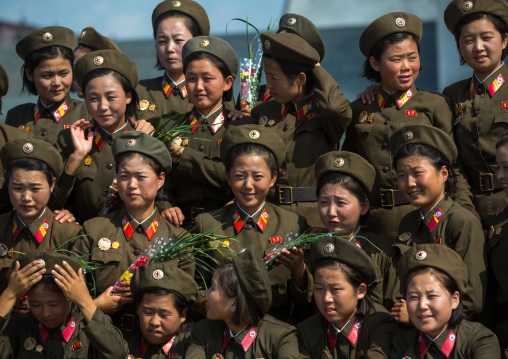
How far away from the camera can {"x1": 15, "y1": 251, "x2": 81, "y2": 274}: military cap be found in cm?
646

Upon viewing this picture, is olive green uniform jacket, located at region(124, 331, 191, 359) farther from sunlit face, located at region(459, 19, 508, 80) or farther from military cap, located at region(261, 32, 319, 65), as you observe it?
sunlit face, located at region(459, 19, 508, 80)

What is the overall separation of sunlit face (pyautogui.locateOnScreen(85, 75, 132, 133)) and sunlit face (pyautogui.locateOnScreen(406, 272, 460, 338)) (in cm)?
292

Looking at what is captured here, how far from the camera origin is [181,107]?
8508 mm

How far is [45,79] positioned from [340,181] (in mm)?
2941

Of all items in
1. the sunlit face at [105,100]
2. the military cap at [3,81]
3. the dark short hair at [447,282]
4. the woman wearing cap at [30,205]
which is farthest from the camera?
the military cap at [3,81]

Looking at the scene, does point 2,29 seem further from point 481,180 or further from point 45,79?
point 481,180

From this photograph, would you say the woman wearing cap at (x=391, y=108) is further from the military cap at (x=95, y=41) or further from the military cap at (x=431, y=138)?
the military cap at (x=95, y=41)

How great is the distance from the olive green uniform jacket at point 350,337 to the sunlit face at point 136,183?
1516 mm

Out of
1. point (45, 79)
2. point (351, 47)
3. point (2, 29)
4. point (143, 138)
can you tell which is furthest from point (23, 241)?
point (2, 29)

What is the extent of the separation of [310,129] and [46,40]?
8.27ft

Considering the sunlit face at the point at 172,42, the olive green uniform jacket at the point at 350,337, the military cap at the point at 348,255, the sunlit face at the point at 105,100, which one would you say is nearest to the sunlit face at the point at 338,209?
the military cap at the point at 348,255

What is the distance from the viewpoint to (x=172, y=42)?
27.9 feet

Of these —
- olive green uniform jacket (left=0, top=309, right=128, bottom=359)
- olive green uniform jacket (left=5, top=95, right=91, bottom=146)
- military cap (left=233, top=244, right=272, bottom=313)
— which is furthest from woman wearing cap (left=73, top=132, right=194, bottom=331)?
olive green uniform jacket (left=5, top=95, right=91, bottom=146)

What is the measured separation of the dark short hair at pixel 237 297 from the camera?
621 centimetres
